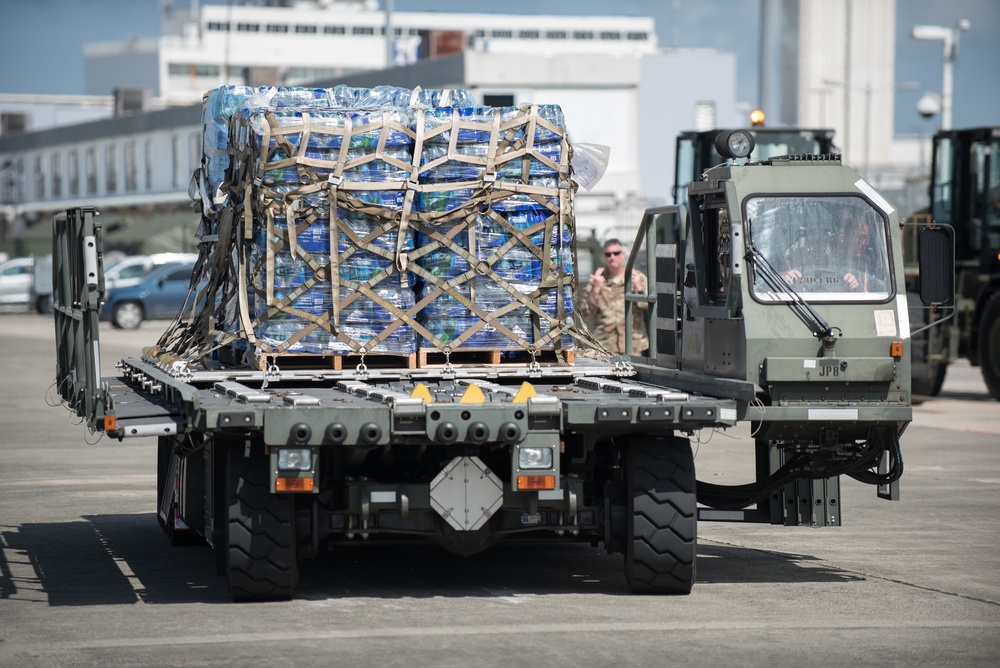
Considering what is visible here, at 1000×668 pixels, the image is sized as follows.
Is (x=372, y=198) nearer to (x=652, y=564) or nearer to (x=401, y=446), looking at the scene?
(x=401, y=446)

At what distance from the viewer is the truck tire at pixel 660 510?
8672 millimetres

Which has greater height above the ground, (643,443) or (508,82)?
(508,82)

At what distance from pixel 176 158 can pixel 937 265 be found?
62919mm

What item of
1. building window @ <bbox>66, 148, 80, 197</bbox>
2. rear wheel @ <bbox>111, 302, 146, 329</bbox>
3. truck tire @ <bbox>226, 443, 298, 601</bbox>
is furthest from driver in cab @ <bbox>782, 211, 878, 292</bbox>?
building window @ <bbox>66, 148, 80, 197</bbox>

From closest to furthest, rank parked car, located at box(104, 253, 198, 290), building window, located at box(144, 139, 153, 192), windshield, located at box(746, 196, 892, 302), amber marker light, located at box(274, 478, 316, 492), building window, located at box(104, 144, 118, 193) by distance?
amber marker light, located at box(274, 478, 316, 492) < windshield, located at box(746, 196, 892, 302) < parked car, located at box(104, 253, 198, 290) < building window, located at box(144, 139, 153, 192) < building window, located at box(104, 144, 118, 193)

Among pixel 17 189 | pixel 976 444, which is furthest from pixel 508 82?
pixel 17 189

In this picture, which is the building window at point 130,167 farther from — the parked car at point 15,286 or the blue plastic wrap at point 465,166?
the blue plastic wrap at point 465,166

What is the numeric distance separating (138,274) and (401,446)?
39.0m

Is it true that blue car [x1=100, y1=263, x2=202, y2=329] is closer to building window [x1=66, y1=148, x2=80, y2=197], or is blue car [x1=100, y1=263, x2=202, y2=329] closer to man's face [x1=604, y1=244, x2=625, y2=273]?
man's face [x1=604, y1=244, x2=625, y2=273]

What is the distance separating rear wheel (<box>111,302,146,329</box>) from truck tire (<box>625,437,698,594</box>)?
3491 centimetres

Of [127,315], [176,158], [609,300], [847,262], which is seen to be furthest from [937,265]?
[176,158]

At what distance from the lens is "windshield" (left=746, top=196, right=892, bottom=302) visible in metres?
9.09

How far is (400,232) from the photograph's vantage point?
9.55 metres

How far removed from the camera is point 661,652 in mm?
7531
